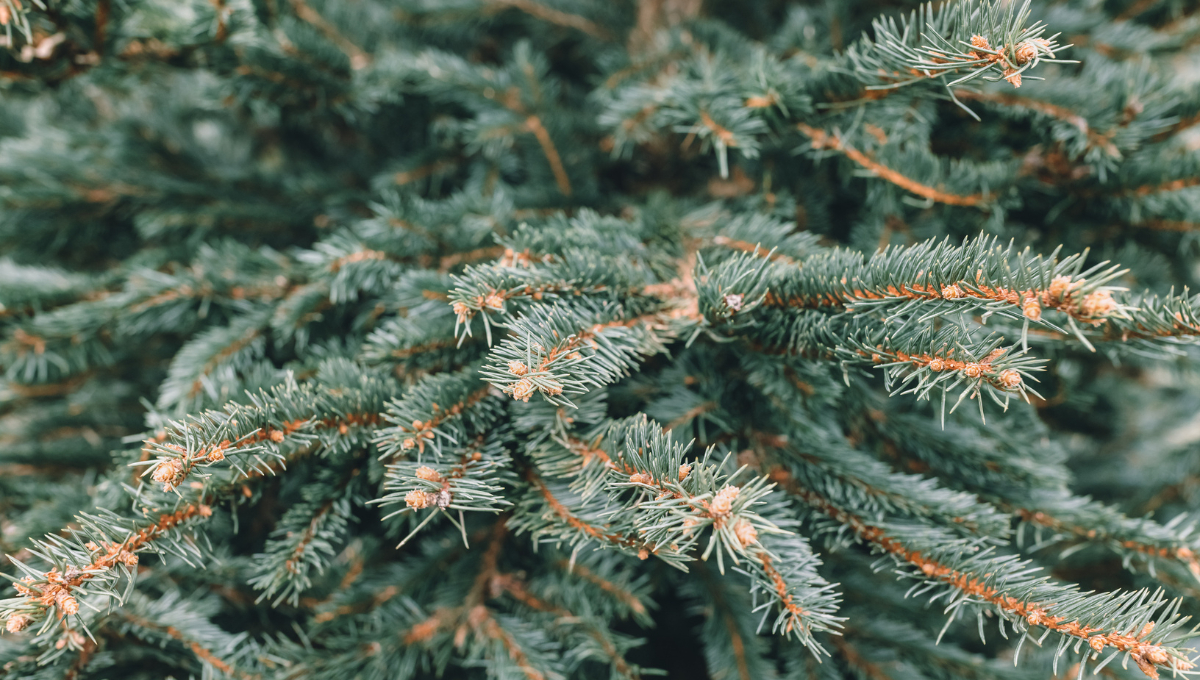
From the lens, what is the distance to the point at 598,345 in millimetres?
461

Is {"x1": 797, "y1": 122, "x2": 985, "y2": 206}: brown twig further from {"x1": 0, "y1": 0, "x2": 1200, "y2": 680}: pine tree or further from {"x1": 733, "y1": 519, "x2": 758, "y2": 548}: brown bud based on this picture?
{"x1": 733, "y1": 519, "x2": 758, "y2": 548}: brown bud

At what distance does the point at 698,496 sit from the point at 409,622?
1.23ft

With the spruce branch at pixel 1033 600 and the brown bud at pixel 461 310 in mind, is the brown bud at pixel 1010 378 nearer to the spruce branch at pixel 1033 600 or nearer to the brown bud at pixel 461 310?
the spruce branch at pixel 1033 600

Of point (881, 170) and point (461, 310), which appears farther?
point (881, 170)

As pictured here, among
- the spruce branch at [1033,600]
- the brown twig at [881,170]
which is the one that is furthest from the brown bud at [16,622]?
the brown twig at [881,170]

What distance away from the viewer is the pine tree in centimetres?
43

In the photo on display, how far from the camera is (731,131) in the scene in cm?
58

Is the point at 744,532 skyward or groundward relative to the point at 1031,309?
groundward

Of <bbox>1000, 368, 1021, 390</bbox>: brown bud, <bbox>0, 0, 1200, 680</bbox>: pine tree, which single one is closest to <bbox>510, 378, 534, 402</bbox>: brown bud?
<bbox>0, 0, 1200, 680</bbox>: pine tree

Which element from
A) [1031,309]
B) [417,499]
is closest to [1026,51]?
[1031,309]

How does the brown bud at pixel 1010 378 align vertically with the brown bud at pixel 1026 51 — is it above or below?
below

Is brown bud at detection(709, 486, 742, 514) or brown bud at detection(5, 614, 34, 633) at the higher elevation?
brown bud at detection(709, 486, 742, 514)

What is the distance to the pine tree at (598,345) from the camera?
17.1 inches

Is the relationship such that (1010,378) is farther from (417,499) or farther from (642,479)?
(417,499)
